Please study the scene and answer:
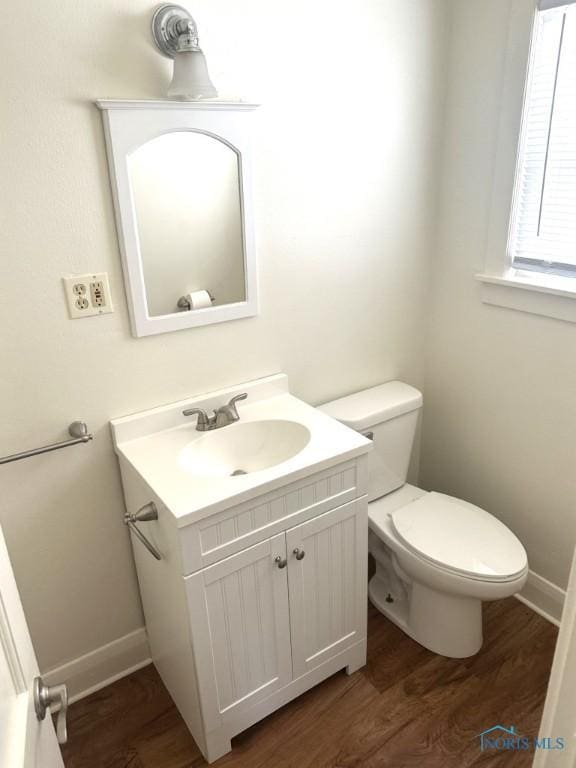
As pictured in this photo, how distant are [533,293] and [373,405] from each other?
2.09 feet

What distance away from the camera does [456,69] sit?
1.92 metres

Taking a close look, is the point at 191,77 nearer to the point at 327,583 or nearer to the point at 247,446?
the point at 247,446

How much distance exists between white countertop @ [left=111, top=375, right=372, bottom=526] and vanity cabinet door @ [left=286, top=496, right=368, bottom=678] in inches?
7.2

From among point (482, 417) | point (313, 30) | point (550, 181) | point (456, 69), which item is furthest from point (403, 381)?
point (313, 30)

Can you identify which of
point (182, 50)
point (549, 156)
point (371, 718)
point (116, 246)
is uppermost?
point (182, 50)

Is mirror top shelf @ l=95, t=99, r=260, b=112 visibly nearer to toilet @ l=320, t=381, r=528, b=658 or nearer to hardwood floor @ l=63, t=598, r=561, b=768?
toilet @ l=320, t=381, r=528, b=658

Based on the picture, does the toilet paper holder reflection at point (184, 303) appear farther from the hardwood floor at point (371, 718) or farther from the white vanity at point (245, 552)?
the hardwood floor at point (371, 718)

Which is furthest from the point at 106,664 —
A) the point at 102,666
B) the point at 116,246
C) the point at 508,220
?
the point at 508,220

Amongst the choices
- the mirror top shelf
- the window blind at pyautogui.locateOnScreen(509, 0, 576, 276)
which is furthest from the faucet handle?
the window blind at pyautogui.locateOnScreen(509, 0, 576, 276)

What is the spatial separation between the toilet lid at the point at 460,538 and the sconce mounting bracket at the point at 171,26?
1523mm

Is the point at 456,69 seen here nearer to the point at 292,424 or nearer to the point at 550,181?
the point at 550,181

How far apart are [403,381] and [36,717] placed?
1.76 m

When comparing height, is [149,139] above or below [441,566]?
above

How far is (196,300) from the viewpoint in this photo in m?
1.65
